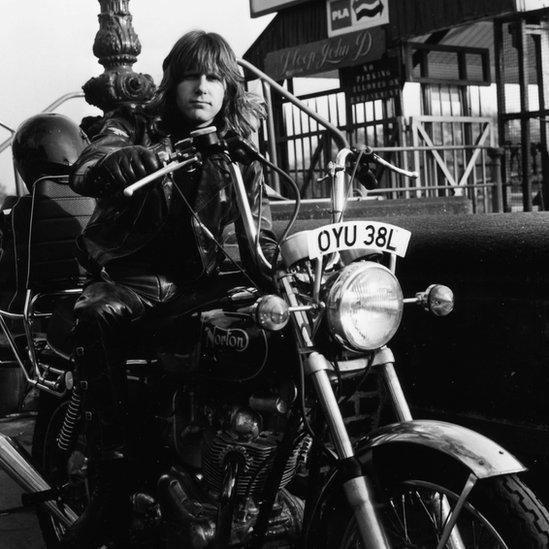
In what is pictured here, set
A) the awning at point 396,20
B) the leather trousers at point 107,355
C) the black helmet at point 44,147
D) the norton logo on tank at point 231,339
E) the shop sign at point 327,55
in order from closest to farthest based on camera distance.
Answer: the norton logo on tank at point 231,339 → the leather trousers at point 107,355 → the black helmet at point 44,147 → the awning at point 396,20 → the shop sign at point 327,55

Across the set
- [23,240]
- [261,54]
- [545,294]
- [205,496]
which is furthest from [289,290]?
[261,54]

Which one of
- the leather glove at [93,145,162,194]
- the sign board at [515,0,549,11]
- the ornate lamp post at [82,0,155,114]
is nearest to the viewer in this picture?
the leather glove at [93,145,162,194]

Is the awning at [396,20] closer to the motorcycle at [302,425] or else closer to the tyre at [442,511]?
the motorcycle at [302,425]

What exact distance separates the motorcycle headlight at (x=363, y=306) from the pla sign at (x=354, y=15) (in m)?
12.8

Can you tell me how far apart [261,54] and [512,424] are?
14.5 meters

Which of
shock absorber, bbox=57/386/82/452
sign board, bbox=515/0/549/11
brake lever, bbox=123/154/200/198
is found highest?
sign board, bbox=515/0/549/11

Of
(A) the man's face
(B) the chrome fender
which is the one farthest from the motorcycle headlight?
(A) the man's face

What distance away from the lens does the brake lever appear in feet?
7.90

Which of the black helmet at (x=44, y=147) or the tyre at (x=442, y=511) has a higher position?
the black helmet at (x=44, y=147)

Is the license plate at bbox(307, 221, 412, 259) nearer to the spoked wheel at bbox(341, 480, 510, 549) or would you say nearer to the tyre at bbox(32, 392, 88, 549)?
the spoked wheel at bbox(341, 480, 510, 549)

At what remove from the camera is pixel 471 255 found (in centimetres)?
409

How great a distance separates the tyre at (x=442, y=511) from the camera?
86.7 inches

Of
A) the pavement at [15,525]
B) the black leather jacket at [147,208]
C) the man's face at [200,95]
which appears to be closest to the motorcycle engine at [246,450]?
the black leather jacket at [147,208]

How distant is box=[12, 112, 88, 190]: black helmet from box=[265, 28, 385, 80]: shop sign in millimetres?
10659
